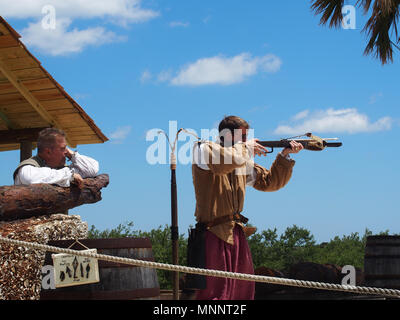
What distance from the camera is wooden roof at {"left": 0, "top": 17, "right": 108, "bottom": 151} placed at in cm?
702

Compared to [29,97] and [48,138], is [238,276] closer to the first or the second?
[48,138]

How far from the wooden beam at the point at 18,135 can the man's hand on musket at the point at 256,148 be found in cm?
445

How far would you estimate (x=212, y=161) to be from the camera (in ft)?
13.1

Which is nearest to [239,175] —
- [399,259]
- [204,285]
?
[204,285]

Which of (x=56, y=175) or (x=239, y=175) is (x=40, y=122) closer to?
(x=56, y=175)

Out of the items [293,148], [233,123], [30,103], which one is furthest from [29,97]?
[293,148]

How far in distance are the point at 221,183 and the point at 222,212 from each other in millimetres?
214

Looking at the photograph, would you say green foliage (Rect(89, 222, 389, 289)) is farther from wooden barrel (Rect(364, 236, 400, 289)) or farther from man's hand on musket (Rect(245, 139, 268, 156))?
Result: man's hand on musket (Rect(245, 139, 268, 156))

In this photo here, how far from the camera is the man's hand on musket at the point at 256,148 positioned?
14.2ft

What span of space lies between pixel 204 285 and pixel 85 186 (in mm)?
1631

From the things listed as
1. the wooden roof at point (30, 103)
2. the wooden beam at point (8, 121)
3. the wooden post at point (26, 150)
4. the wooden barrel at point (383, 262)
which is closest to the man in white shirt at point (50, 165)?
the wooden roof at point (30, 103)

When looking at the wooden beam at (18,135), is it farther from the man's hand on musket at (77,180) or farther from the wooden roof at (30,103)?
the man's hand on musket at (77,180)

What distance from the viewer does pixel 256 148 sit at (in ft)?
14.4

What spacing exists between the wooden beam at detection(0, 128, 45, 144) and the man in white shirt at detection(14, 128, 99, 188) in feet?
10.4
